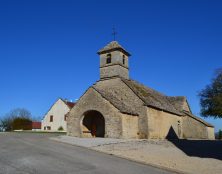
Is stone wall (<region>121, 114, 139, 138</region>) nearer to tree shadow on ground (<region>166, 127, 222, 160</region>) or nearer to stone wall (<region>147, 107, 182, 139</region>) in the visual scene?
stone wall (<region>147, 107, 182, 139</region>)

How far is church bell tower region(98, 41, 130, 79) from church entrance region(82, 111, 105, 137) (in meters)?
5.09

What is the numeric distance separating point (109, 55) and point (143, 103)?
26.4ft

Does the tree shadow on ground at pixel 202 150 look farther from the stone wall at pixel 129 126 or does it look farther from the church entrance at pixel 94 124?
the church entrance at pixel 94 124

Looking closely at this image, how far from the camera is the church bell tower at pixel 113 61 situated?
31.0m

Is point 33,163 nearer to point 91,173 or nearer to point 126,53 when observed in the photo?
point 91,173

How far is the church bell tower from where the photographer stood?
31016 millimetres

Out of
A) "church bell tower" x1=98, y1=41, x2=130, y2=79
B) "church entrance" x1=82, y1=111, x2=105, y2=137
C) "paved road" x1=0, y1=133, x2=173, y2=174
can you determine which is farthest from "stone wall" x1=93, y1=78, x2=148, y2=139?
"paved road" x1=0, y1=133, x2=173, y2=174

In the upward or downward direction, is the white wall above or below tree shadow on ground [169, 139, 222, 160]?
above

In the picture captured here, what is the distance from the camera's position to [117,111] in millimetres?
24406

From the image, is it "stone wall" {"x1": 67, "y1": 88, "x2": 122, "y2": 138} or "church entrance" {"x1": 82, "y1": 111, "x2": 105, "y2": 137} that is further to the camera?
"church entrance" {"x1": 82, "y1": 111, "x2": 105, "y2": 137}

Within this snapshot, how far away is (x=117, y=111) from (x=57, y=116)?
30.0 m

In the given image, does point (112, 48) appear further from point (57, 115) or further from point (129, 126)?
point (57, 115)

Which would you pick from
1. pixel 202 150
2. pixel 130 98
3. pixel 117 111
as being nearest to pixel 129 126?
pixel 117 111

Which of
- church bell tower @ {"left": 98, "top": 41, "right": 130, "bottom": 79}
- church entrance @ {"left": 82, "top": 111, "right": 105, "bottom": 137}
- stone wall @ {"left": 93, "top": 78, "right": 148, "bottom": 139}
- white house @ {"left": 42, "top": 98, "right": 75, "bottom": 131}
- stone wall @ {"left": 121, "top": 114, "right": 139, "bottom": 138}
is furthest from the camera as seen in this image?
white house @ {"left": 42, "top": 98, "right": 75, "bottom": 131}
